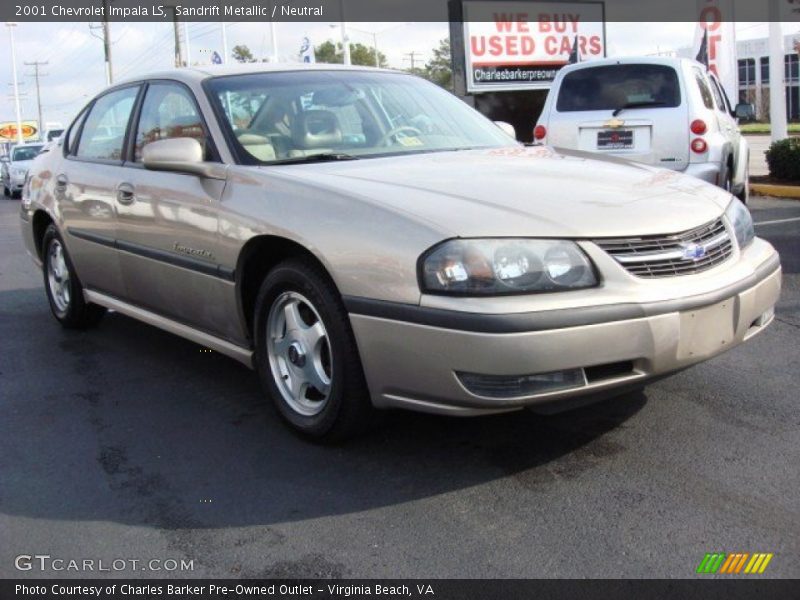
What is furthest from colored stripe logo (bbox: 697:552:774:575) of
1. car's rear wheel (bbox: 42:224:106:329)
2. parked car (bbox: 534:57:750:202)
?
parked car (bbox: 534:57:750:202)

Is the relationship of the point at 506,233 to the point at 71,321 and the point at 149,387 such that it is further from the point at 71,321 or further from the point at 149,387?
the point at 71,321

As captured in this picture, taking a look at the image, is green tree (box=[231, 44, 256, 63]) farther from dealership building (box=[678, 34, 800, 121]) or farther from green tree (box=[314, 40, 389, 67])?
dealership building (box=[678, 34, 800, 121])

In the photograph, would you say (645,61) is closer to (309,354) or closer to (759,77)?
(309,354)

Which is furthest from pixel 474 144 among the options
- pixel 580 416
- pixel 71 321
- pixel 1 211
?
pixel 1 211

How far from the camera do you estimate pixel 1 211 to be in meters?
19.1

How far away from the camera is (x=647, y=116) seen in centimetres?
885

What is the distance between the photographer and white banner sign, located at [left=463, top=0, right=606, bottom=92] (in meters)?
19.5

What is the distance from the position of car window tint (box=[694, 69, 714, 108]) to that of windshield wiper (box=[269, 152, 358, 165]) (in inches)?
233

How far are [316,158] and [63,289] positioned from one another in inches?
105

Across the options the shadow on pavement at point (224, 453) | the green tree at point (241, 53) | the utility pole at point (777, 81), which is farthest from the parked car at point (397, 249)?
the green tree at point (241, 53)

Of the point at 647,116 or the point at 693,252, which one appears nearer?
the point at 693,252

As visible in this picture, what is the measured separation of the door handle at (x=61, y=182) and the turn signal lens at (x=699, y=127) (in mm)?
5687

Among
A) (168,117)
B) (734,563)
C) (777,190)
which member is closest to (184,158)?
(168,117)

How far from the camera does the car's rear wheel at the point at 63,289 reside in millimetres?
5789
